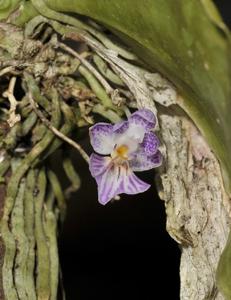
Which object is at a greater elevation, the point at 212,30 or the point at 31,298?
the point at 212,30

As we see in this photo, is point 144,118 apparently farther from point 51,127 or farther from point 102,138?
point 51,127

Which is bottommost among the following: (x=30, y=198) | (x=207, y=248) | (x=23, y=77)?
(x=207, y=248)

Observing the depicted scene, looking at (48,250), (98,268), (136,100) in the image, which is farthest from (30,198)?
(98,268)

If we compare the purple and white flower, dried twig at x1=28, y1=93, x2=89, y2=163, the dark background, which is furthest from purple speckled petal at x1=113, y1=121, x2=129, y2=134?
the dark background

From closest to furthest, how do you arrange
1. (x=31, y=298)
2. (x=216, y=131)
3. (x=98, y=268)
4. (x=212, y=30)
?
1. (x=212, y=30)
2. (x=216, y=131)
3. (x=31, y=298)
4. (x=98, y=268)

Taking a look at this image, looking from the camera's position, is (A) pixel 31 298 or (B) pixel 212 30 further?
(A) pixel 31 298

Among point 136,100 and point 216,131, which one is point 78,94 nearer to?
point 136,100

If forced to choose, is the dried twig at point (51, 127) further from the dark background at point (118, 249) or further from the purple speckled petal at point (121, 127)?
the dark background at point (118, 249)
